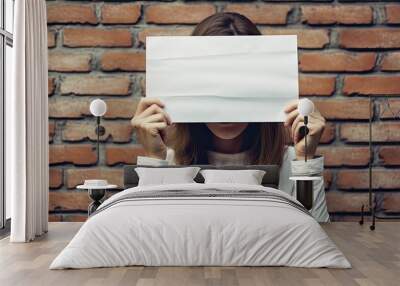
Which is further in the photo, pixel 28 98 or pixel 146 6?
pixel 146 6

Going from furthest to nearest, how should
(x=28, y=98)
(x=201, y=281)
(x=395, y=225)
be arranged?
(x=395, y=225)
(x=28, y=98)
(x=201, y=281)

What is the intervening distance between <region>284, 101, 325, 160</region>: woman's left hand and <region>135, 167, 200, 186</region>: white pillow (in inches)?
43.8

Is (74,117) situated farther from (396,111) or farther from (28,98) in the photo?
(396,111)

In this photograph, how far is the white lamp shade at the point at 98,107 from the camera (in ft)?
20.0

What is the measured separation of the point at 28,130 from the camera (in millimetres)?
5246

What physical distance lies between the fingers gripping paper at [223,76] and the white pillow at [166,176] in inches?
24.6

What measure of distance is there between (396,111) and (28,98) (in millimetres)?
3687

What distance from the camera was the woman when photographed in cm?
634

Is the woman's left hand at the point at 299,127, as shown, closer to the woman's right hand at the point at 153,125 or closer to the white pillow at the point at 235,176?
the white pillow at the point at 235,176

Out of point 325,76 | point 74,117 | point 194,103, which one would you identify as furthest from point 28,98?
point 325,76

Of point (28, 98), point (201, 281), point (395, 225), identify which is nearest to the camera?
point (201, 281)

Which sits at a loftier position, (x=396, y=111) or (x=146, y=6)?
(x=146, y=6)

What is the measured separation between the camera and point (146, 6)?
253 inches

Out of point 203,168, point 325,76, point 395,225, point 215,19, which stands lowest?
point 395,225
